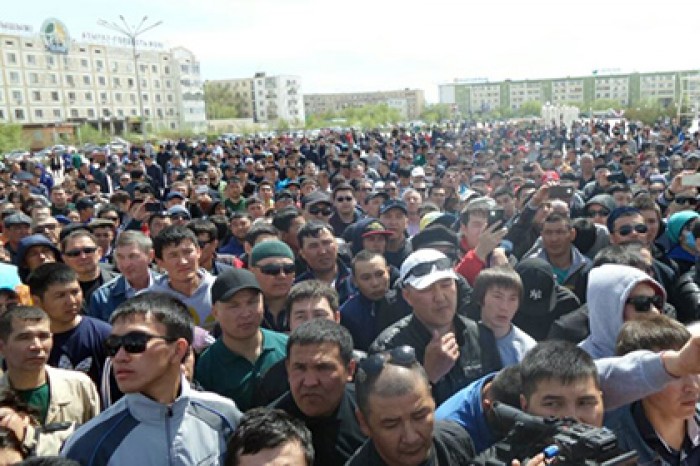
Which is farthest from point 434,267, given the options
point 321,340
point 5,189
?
point 5,189

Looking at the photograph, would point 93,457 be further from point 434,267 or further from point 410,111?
point 410,111

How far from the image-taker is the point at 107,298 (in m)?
4.55

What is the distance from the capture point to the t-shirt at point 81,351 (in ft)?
11.4

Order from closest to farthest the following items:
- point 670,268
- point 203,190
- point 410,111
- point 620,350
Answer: point 620,350 → point 670,268 → point 203,190 → point 410,111

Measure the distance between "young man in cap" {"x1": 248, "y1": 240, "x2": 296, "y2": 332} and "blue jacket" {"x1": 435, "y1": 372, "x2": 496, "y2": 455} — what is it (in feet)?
5.46

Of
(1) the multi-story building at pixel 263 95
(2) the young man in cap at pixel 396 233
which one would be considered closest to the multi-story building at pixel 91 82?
(1) the multi-story building at pixel 263 95

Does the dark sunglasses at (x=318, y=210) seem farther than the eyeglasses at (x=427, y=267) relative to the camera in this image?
Yes

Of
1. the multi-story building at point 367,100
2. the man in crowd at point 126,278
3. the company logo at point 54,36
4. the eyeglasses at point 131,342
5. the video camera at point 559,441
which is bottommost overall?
the man in crowd at point 126,278

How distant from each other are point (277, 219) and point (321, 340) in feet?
11.5

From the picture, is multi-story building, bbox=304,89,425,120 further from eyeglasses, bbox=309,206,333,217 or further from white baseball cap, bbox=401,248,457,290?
white baseball cap, bbox=401,248,457,290

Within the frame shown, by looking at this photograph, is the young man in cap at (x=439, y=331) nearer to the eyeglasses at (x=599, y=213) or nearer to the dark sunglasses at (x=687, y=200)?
the eyeglasses at (x=599, y=213)

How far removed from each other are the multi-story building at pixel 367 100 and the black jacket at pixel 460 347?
145 metres

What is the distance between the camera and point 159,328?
2.49 metres

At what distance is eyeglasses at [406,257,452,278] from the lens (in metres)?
3.51
